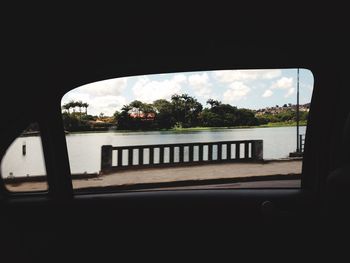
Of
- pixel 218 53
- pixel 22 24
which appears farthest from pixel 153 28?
pixel 22 24

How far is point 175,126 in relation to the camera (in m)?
4.75

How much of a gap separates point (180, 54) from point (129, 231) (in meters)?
1.70

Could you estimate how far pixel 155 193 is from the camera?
283 cm

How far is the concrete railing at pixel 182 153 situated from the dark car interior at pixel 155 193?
4036 mm

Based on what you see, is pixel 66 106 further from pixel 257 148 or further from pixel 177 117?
pixel 257 148

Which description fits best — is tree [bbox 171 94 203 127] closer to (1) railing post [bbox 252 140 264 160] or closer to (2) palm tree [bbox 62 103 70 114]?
(2) palm tree [bbox 62 103 70 114]

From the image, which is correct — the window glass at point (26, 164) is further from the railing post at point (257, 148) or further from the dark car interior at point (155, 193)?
the railing post at point (257, 148)

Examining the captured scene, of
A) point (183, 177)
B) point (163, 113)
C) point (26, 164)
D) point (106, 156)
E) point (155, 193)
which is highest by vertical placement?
point (163, 113)

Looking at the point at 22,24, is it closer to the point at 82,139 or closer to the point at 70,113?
the point at 70,113

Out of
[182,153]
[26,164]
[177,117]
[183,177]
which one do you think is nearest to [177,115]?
[177,117]

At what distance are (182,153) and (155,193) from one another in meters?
5.36

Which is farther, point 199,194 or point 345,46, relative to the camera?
point 199,194

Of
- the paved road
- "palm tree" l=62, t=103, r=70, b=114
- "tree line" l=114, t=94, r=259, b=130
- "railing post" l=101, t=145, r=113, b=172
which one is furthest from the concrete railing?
"palm tree" l=62, t=103, r=70, b=114

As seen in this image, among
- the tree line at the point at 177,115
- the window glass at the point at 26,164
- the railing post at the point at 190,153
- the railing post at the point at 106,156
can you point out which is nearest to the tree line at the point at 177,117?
the tree line at the point at 177,115
